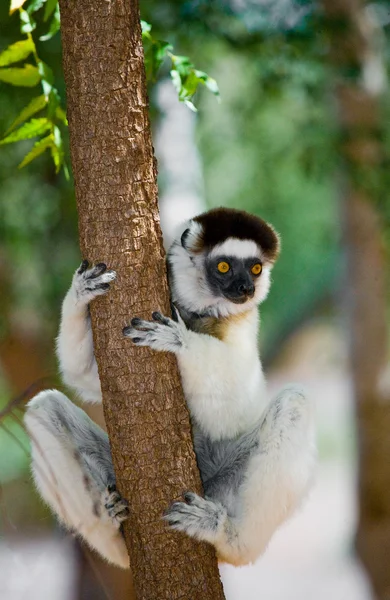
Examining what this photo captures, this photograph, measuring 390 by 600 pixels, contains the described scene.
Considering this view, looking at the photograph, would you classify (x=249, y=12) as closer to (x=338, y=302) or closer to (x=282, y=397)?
(x=338, y=302)

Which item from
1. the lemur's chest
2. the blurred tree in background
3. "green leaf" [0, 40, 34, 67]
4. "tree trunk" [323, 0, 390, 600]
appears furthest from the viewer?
"tree trunk" [323, 0, 390, 600]

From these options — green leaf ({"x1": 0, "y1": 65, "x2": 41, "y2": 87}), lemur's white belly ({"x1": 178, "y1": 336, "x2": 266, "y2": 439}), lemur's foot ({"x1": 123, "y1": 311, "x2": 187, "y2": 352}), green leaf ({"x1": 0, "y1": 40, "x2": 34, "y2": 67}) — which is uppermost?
green leaf ({"x1": 0, "y1": 40, "x2": 34, "y2": 67})

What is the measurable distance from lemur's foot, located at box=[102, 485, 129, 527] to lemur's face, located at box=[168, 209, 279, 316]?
800mm

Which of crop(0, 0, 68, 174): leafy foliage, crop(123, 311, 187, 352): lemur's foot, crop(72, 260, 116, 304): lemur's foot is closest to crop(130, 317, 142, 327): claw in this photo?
crop(123, 311, 187, 352): lemur's foot

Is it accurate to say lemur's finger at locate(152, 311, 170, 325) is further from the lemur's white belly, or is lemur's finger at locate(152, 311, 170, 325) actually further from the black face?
the black face

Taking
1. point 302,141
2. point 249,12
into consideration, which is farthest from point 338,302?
point 249,12

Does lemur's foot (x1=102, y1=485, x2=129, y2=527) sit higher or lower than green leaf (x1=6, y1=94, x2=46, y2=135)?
lower

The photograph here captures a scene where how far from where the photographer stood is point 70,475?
257cm

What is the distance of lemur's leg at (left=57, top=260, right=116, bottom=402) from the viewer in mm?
2248

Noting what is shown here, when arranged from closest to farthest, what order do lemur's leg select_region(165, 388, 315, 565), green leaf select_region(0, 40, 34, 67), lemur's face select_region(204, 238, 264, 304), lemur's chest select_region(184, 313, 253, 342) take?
1. green leaf select_region(0, 40, 34, 67)
2. lemur's leg select_region(165, 388, 315, 565)
3. lemur's chest select_region(184, 313, 253, 342)
4. lemur's face select_region(204, 238, 264, 304)

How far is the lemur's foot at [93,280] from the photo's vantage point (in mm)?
2234

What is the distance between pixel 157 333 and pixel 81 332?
0.42m

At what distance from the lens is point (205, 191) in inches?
244

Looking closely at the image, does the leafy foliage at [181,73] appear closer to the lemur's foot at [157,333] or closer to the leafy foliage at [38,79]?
the leafy foliage at [38,79]
